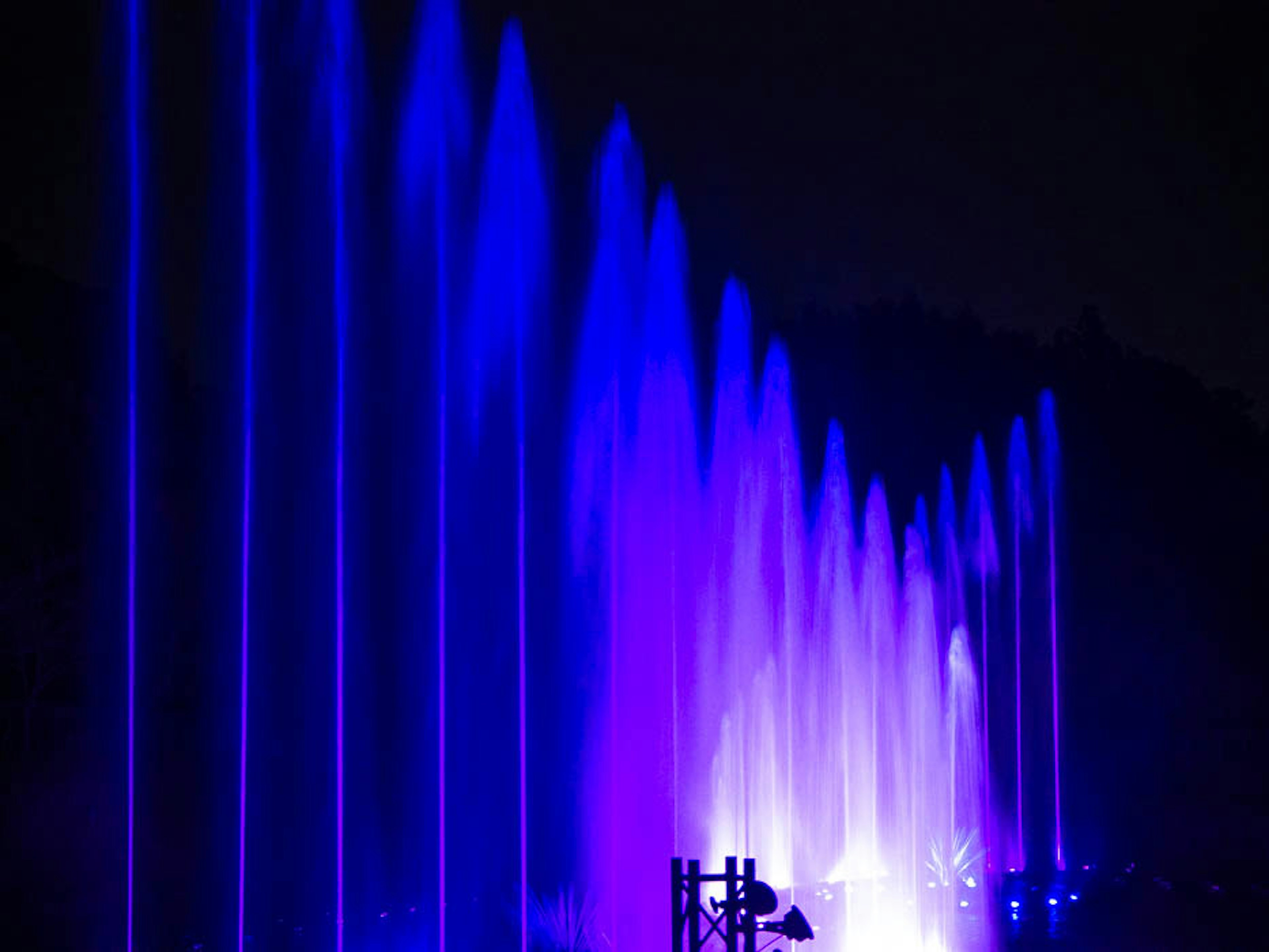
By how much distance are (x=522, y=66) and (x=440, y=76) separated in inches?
55.4

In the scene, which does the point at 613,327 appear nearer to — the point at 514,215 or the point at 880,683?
the point at 514,215

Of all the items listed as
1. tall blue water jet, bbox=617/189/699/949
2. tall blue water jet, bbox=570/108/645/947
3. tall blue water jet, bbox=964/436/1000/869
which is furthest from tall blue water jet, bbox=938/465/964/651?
tall blue water jet, bbox=570/108/645/947

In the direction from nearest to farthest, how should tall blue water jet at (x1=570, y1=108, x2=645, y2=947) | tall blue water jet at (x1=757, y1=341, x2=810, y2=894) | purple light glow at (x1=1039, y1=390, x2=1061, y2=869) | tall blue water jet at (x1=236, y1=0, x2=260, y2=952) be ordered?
tall blue water jet at (x1=236, y1=0, x2=260, y2=952) < tall blue water jet at (x1=570, y1=108, x2=645, y2=947) < tall blue water jet at (x1=757, y1=341, x2=810, y2=894) < purple light glow at (x1=1039, y1=390, x2=1061, y2=869)

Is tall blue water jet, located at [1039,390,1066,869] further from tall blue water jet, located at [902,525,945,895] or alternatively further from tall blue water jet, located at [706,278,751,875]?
tall blue water jet, located at [706,278,751,875]

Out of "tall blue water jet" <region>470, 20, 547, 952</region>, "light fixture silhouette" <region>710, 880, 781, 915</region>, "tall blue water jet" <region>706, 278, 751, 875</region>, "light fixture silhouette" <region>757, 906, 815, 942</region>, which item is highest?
"tall blue water jet" <region>470, 20, 547, 952</region>

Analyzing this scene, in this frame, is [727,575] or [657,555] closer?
[657,555]

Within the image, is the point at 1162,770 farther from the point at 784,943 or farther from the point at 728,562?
the point at 784,943

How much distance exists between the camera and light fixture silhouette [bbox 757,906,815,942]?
8266mm

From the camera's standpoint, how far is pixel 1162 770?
3391 cm

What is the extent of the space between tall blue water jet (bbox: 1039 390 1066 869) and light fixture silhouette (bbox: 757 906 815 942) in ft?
71.5

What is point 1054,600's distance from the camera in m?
33.6

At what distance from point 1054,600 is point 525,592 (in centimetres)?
1253

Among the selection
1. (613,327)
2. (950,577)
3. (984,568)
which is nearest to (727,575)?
(613,327)

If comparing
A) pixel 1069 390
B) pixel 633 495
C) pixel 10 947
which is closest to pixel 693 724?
pixel 633 495
